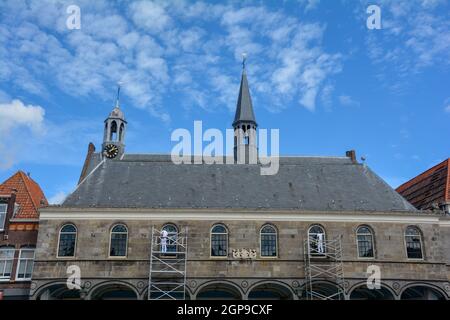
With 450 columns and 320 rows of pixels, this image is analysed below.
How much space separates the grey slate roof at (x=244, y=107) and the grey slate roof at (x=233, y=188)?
40.8 ft

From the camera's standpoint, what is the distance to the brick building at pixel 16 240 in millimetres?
30688

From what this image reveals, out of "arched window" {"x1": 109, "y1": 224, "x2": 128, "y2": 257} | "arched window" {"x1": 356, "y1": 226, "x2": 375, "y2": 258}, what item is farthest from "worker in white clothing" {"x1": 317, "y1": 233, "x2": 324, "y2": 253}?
"arched window" {"x1": 109, "y1": 224, "x2": 128, "y2": 257}

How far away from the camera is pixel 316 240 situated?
30.9 meters

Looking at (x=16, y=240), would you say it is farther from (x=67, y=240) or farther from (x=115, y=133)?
(x=115, y=133)

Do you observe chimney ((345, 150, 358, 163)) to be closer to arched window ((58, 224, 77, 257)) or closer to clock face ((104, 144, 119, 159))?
clock face ((104, 144, 119, 159))

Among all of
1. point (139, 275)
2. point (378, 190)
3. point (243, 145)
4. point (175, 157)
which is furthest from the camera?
point (243, 145)

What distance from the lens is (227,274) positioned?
30.0 metres

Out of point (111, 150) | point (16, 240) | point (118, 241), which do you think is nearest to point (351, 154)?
point (111, 150)

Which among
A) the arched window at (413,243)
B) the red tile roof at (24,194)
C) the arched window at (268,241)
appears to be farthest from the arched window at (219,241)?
the arched window at (413,243)

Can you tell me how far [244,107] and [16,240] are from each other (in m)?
25.9
